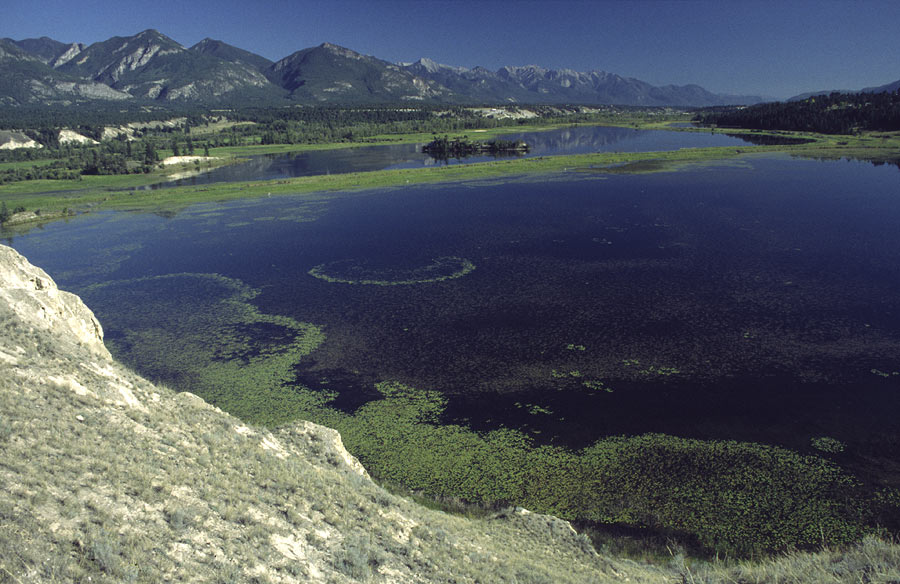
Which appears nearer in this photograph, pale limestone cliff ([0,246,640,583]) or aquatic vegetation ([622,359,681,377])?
pale limestone cliff ([0,246,640,583])

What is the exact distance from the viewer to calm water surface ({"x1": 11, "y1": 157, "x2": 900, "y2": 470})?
108ft

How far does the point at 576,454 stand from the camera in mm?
28578

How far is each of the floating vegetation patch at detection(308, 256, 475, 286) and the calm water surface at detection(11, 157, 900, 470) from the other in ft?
2.04

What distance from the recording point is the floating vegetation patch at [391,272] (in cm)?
5894

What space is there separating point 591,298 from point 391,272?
24.4 meters

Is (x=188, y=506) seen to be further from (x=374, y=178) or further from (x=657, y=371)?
(x=374, y=178)

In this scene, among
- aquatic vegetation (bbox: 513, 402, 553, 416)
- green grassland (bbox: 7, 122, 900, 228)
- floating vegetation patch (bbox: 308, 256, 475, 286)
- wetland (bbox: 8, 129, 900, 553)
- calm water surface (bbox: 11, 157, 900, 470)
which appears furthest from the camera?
green grassland (bbox: 7, 122, 900, 228)

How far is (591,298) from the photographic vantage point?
50.7m

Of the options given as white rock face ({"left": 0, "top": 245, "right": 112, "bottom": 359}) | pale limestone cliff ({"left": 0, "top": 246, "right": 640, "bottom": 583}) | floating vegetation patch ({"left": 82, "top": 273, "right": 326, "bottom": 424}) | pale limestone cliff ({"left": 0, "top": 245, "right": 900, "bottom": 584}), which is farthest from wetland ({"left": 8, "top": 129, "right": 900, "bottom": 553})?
white rock face ({"left": 0, "top": 245, "right": 112, "bottom": 359})

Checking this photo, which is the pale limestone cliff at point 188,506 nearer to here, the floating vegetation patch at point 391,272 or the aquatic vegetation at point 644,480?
the aquatic vegetation at point 644,480

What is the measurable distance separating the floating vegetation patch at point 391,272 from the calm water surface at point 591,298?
62cm

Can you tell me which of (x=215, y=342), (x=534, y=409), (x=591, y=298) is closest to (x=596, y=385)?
(x=534, y=409)

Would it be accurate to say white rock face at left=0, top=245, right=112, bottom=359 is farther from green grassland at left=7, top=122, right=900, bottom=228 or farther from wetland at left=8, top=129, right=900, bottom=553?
green grassland at left=7, top=122, right=900, bottom=228

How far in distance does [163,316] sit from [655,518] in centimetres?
4812
